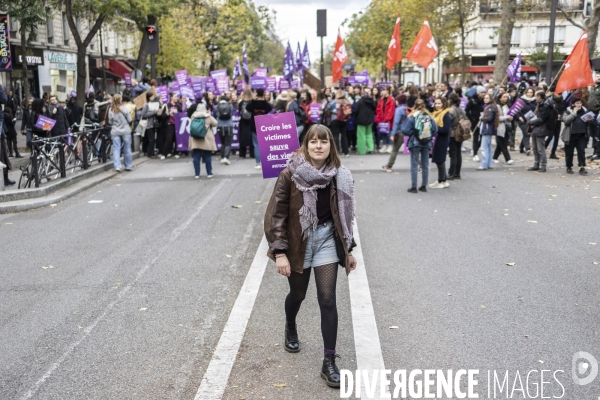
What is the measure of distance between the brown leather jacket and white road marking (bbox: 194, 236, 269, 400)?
2.77ft

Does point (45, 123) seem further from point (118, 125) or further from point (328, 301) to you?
point (328, 301)

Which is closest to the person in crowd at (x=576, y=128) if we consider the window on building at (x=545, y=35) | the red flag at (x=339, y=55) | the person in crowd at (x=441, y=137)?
the person in crowd at (x=441, y=137)

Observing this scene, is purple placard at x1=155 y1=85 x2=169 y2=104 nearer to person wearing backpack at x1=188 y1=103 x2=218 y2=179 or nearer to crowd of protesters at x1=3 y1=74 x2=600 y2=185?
crowd of protesters at x1=3 y1=74 x2=600 y2=185

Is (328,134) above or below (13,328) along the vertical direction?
above

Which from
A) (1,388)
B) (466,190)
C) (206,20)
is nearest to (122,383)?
(1,388)

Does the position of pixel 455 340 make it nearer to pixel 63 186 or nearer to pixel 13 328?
pixel 13 328

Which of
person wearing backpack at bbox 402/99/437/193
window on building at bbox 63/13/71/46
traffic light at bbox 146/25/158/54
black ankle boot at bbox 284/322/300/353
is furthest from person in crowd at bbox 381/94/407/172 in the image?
window on building at bbox 63/13/71/46

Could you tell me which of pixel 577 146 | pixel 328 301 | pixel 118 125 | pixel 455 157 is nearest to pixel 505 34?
pixel 577 146

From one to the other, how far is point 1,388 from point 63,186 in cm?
985

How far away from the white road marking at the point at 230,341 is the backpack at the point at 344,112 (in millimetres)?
11359

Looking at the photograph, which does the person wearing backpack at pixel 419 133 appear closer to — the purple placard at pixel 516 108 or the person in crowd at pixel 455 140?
the person in crowd at pixel 455 140

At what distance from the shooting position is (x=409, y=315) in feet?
19.1

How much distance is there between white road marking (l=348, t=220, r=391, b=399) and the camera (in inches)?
189

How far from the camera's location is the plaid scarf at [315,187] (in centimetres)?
452
